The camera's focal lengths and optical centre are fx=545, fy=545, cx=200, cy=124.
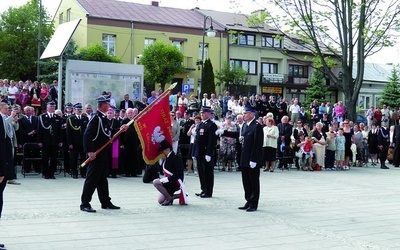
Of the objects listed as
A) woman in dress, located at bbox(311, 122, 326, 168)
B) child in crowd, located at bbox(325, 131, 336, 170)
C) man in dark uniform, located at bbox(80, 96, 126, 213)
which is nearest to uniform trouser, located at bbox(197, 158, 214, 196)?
man in dark uniform, located at bbox(80, 96, 126, 213)

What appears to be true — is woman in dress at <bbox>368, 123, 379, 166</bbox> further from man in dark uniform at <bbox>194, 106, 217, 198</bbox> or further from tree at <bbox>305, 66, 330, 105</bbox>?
tree at <bbox>305, 66, 330, 105</bbox>

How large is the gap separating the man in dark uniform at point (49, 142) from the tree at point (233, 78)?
36.7 m

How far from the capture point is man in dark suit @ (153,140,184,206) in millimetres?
10914

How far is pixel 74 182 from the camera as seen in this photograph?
14.4 metres

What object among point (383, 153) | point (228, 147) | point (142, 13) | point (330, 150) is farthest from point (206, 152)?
point (142, 13)

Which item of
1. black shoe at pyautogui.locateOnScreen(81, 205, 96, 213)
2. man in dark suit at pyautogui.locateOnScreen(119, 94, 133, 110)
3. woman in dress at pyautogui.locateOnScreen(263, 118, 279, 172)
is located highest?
man in dark suit at pyautogui.locateOnScreen(119, 94, 133, 110)

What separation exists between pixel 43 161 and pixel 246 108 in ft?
22.2

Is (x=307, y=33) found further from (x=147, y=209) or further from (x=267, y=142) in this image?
(x=147, y=209)

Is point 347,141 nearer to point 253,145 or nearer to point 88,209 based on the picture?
point 253,145

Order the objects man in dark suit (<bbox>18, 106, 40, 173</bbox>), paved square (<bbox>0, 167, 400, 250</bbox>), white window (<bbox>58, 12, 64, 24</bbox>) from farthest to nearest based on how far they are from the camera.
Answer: white window (<bbox>58, 12, 64, 24</bbox>) → man in dark suit (<bbox>18, 106, 40, 173</bbox>) → paved square (<bbox>0, 167, 400, 250</bbox>)

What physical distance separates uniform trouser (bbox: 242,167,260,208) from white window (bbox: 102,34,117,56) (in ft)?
132

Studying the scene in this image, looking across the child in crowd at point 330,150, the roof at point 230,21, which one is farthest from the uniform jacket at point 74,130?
the roof at point 230,21

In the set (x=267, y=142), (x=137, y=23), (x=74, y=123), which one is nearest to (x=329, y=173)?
(x=267, y=142)

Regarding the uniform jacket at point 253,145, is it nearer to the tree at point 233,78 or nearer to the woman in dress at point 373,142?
the woman in dress at point 373,142
